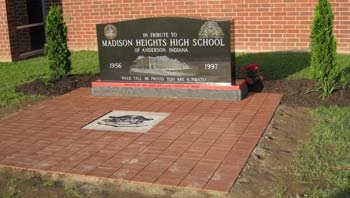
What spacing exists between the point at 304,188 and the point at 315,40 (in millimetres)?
3947

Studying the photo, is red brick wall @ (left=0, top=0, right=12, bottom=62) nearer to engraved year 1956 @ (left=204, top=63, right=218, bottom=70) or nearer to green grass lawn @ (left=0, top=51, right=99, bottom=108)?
green grass lawn @ (left=0, top=51, right=99, bottom=108)

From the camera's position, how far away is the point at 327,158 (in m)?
5.49

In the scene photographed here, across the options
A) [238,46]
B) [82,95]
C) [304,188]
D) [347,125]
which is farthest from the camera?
[238,46]

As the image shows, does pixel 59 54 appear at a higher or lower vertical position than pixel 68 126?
higher

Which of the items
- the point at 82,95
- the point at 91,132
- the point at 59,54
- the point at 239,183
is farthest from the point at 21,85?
the point at 239,183

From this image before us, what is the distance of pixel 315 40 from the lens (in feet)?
26.7

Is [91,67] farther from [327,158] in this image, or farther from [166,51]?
[327,158]

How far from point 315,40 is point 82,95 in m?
4.19

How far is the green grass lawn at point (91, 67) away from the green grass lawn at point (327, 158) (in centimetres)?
293

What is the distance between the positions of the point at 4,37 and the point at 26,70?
1907 millimetres

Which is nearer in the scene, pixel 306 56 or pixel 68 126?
pixel 68 126

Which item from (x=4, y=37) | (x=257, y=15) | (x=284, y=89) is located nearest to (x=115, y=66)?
(x=284, y=89)

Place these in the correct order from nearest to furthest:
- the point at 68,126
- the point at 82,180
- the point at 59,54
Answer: the point at 82,180
the point at 68,126
the point at 59,54

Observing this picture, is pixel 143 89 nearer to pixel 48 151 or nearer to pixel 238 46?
pixel 48 151
